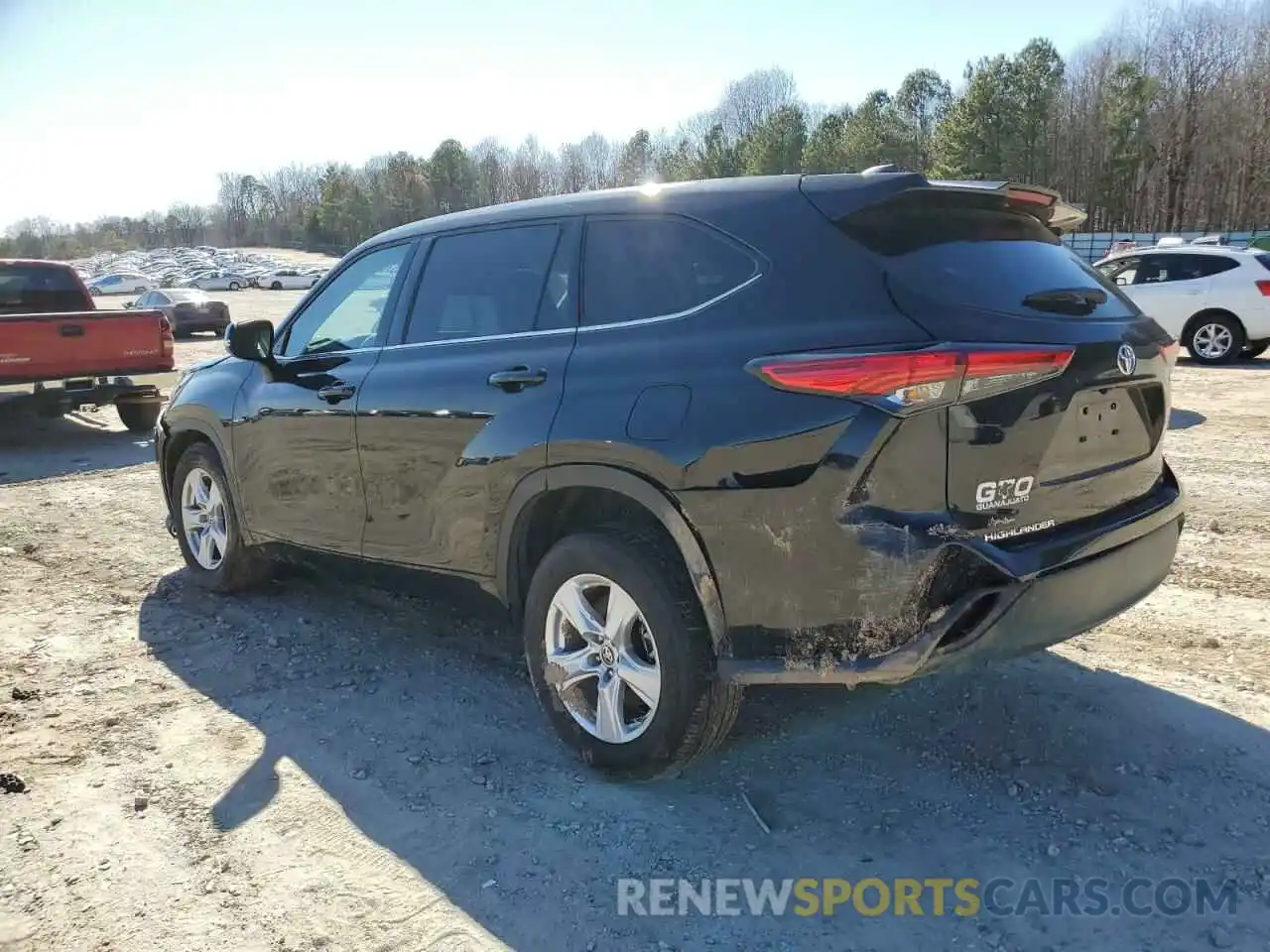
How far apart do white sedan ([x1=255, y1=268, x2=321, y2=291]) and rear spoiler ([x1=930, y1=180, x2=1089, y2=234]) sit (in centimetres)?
6275

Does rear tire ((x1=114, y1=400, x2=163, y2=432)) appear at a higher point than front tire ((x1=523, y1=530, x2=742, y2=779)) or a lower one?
lower

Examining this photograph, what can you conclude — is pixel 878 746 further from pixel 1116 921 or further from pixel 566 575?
pixel 566 575

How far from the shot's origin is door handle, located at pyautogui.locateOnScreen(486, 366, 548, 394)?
129 inches

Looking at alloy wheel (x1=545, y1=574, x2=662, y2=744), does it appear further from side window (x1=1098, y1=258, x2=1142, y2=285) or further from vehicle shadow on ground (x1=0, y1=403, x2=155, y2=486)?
side window (x1=1098, y1=258, x2=1142, y2=285)

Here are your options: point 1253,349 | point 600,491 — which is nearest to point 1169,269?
point 1253,349

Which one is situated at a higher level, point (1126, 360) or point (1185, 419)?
point (1126, 360)

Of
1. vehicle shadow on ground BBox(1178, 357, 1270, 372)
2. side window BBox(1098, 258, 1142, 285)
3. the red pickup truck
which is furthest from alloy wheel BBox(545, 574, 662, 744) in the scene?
side window BBox(1098, 258, 1142, 285)

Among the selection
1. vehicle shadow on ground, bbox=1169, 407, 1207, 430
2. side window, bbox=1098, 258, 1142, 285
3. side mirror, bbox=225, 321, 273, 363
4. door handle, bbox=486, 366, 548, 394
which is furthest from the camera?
side window, bbox=1098, 258, 1142, 285

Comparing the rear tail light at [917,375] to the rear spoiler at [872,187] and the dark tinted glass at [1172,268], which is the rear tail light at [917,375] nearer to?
the rear spoiler at [872,187]

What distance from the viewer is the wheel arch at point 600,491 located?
2.83 metres

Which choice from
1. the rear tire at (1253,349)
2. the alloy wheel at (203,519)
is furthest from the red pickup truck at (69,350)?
the rear tire at (1253,349)

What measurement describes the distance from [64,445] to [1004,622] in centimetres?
1072

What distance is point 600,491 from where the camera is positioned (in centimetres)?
318

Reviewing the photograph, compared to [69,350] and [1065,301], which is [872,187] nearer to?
[1065,301]
